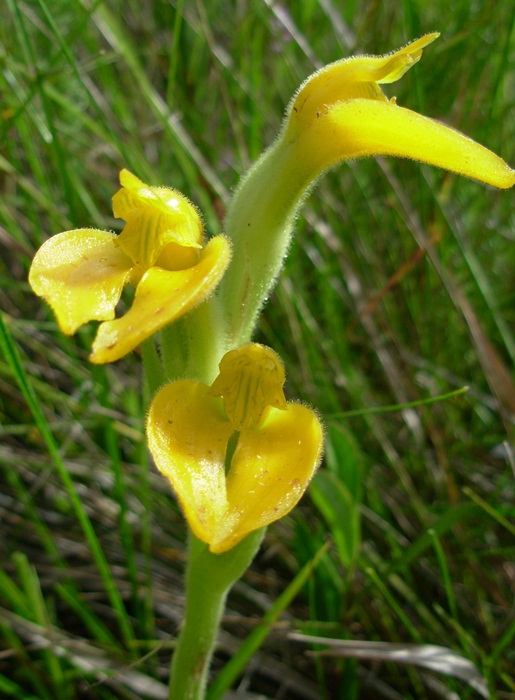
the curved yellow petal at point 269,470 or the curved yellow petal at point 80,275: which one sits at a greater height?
the curved yellow petal at point 80,275

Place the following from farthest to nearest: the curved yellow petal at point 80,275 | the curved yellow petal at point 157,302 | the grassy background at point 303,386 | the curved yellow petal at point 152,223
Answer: the grassy background at point 303,386, the curved yellow petal at point 152,223, the curved yellow petal at point 80,275, the curved yellow petal at point 157,302

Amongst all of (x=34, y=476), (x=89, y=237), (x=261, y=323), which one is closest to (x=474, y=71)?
(x=261, y=323)

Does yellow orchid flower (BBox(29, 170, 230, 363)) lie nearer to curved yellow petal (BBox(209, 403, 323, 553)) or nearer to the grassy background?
curved yellow petal (BBox(209, 403, 323, 553))

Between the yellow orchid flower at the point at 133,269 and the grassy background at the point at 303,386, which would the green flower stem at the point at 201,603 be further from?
the yellow orchid flower at the point at 133,269

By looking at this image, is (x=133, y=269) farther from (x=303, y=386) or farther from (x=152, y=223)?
(x=303, y=386)

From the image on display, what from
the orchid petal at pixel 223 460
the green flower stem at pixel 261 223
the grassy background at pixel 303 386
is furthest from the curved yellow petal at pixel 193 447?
the grassy background at pixel 303 386

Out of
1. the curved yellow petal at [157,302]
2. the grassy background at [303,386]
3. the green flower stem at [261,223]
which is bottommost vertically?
the grassy background at [303,386]

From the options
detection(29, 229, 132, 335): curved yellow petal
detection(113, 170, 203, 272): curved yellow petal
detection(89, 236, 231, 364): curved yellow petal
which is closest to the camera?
detection(89, 236, 231, 364): curved yellow petal

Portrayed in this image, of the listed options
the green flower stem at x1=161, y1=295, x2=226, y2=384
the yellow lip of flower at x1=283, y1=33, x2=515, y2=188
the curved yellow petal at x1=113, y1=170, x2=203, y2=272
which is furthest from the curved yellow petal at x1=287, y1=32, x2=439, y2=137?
the green flower stem at x1=161, y1=295, x2=226, y2=384
